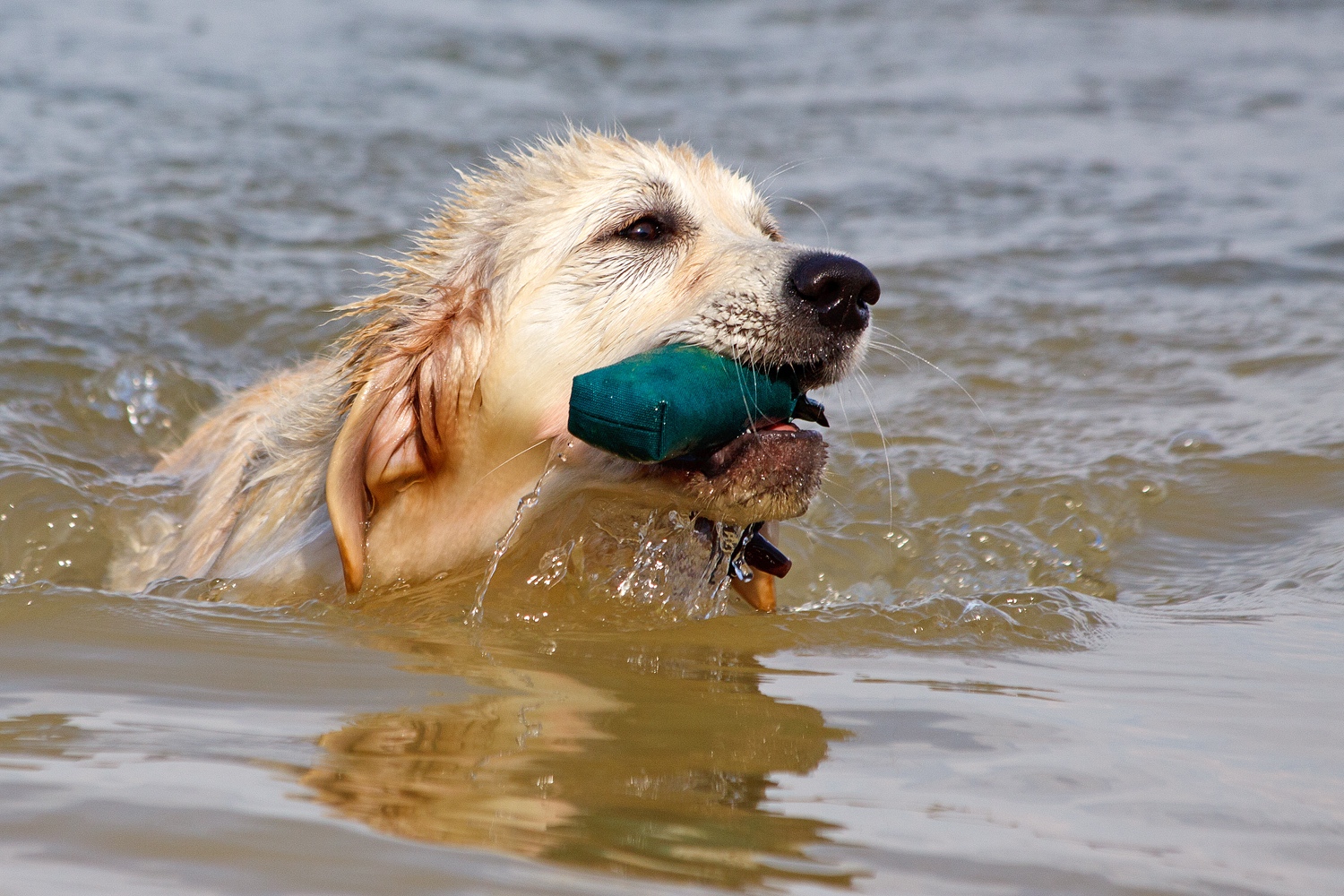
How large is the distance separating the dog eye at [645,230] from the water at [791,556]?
75 centimetres

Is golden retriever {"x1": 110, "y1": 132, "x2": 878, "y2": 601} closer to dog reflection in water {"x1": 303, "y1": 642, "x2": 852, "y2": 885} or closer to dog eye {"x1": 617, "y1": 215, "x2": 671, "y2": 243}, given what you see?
dog eye {"x1": 617, "y1": 215, "x2": 671, "y2": 243}

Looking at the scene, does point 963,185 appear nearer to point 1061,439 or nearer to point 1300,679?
point 1061,439

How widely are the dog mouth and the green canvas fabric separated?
5 centimetres

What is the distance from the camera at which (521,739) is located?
2.62m

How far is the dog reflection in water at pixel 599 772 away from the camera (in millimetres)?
2111

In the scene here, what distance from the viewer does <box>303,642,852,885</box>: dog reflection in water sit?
211cm

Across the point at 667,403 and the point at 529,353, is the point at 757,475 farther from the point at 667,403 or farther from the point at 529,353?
the point at 529,353

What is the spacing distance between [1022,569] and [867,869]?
292cm

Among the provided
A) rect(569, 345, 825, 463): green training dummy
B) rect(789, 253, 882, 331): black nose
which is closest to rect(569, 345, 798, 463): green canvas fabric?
rect(569, 345, 825, 463): green training dummy

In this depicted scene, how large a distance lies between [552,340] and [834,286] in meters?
0.75

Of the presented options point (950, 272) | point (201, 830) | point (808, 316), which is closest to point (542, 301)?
point (808, 316)

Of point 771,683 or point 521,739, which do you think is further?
point 771,683

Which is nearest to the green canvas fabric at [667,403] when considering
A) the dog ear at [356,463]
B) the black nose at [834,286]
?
the black nose at [834,286]

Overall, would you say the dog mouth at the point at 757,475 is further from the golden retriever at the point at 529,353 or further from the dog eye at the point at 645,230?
the dog eye at the point at 645,230
